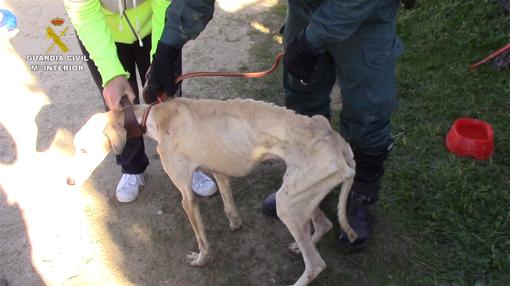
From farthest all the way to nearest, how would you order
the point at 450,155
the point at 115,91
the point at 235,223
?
the point at 450,155 < the point at 235,223 < the point at 115,91

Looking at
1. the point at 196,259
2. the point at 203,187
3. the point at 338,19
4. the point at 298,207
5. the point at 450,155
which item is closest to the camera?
the point at 338,19

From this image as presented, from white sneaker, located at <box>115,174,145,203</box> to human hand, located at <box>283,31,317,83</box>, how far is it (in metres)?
1.87

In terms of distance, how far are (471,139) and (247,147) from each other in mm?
2191

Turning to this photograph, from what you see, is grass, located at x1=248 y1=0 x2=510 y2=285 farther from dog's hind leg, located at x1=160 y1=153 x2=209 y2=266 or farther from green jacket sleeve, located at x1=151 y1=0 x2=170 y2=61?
green jacket sleeve, located at x1=151 y1=0 x2=170 y2=61

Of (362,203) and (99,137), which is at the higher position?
(99,137)

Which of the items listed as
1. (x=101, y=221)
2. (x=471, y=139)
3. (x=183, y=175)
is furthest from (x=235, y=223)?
(x=471, y=139)

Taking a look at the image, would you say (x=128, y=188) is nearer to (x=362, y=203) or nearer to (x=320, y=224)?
(x=320, y=224)

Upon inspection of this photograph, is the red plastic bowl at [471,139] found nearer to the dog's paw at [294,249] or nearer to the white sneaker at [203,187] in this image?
the dog's paw at [294,249]

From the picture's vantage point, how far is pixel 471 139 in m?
3.94

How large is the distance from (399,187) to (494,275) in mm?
949

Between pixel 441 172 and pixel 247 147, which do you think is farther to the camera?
pixel 441 172

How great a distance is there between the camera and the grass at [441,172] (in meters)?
3.27

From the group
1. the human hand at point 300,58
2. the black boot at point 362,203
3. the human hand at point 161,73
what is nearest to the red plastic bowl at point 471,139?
the black boot at point 362,203

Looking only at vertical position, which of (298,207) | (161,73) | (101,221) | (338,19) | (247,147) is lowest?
(101,221)
